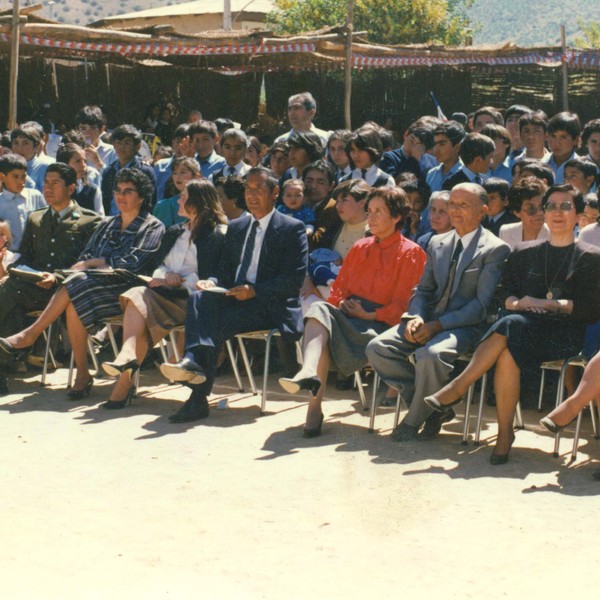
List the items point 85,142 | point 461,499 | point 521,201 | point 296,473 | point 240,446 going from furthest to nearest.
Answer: point 85,142 → point 521,201 → point 240,446 → point 296,473 → point 461,499

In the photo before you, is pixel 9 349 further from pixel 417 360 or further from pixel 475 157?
pixel 475 157

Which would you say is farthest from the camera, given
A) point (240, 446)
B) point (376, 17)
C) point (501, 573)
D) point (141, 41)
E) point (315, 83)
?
point (376, 17)

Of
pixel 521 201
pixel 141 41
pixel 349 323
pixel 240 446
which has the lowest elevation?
pixel 240 446

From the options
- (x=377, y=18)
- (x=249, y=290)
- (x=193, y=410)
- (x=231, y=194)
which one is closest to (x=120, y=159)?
(x=231, y=194)

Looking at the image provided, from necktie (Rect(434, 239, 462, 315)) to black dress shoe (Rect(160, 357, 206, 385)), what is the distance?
157cm

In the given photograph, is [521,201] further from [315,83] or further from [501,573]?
[315,83]

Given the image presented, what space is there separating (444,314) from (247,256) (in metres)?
1.66

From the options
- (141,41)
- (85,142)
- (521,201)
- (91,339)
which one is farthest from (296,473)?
(141,41)

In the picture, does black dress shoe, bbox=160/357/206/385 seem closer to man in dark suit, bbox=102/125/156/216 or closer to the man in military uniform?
the man in military uniform

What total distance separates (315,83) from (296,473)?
1362 centimetres

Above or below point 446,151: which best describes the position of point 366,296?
below

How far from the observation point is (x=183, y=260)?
8.74 metres

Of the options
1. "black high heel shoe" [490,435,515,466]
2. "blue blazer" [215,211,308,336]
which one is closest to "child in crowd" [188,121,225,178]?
"blue blazer" [215,211,308,336]

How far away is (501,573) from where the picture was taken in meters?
4.96
